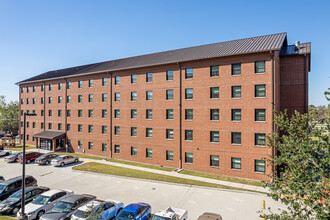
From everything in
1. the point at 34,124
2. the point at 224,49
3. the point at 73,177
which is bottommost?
the point at 73,177

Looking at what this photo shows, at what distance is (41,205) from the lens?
15.6 metres

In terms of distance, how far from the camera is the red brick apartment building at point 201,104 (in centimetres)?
2356

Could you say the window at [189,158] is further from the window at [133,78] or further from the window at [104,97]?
the window at [104,97]

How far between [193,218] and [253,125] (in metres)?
13.4

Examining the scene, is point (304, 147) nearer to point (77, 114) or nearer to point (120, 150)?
point (120, 150)

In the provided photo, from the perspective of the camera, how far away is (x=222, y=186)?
69.2 feet

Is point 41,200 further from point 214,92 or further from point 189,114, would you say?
point 214,92

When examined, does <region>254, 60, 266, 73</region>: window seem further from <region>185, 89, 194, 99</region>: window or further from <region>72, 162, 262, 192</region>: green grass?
<region>72, 162, 262, 192</region>: green grass

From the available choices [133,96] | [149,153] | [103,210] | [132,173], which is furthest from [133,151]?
[103,210]

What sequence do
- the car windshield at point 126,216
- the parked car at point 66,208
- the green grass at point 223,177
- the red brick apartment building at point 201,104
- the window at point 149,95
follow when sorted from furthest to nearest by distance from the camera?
the window at point 149,95 → the red brick apartment building at point 201,104 → the green grass at point 223,177 → the parked car at point 66,208 → the car windshield at point 126,216

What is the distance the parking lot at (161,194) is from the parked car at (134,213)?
2550 millimetres

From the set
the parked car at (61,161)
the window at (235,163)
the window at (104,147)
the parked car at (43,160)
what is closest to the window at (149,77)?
the window at (104,147)

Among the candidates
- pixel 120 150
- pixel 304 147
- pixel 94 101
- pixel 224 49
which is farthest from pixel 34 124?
pixel 304 147

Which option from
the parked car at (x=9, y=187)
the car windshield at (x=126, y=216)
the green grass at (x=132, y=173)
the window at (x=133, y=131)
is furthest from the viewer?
the window at (x=133, y=131)
